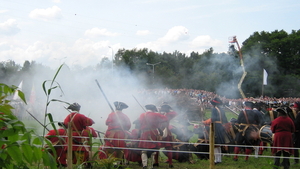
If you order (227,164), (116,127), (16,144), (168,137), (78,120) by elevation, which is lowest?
(227,164)

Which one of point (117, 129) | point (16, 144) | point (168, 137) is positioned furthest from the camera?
point (168, 137)

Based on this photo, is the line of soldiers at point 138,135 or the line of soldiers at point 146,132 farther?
the line of soldiers at point 138,135

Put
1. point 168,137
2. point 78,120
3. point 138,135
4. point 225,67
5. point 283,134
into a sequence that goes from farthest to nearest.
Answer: point 225,67, point 168,137, point 138,135, point 283,134, point 78,120

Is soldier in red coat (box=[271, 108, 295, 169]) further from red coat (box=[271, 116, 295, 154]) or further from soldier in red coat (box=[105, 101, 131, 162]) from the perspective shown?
soldier in red coat (box=[105, 101, 131, 162])

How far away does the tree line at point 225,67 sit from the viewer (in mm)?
24172

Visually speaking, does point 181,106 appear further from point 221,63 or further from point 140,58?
point 140,58

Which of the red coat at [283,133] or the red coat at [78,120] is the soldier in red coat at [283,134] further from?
the red coat at [78,120]

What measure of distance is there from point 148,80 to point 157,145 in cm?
1634

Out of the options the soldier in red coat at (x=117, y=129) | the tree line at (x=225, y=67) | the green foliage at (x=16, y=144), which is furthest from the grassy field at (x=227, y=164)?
the tree line at (x=225, y=67)

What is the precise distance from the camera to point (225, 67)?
24078mm

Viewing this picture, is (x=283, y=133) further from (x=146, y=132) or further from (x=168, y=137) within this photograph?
(x=146, y=132)

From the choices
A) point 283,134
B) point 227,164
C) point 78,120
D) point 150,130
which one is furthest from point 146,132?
point 283,134

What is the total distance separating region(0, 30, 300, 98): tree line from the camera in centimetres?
2417

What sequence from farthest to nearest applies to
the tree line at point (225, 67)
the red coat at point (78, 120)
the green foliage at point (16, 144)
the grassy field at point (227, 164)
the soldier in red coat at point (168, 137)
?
the tree line at point (225, 67), the grassy field at point (227, 164), the soldier in red coat at point (168, 137), the red coat at point (78, 120), the green foliage at point (16, 144)
